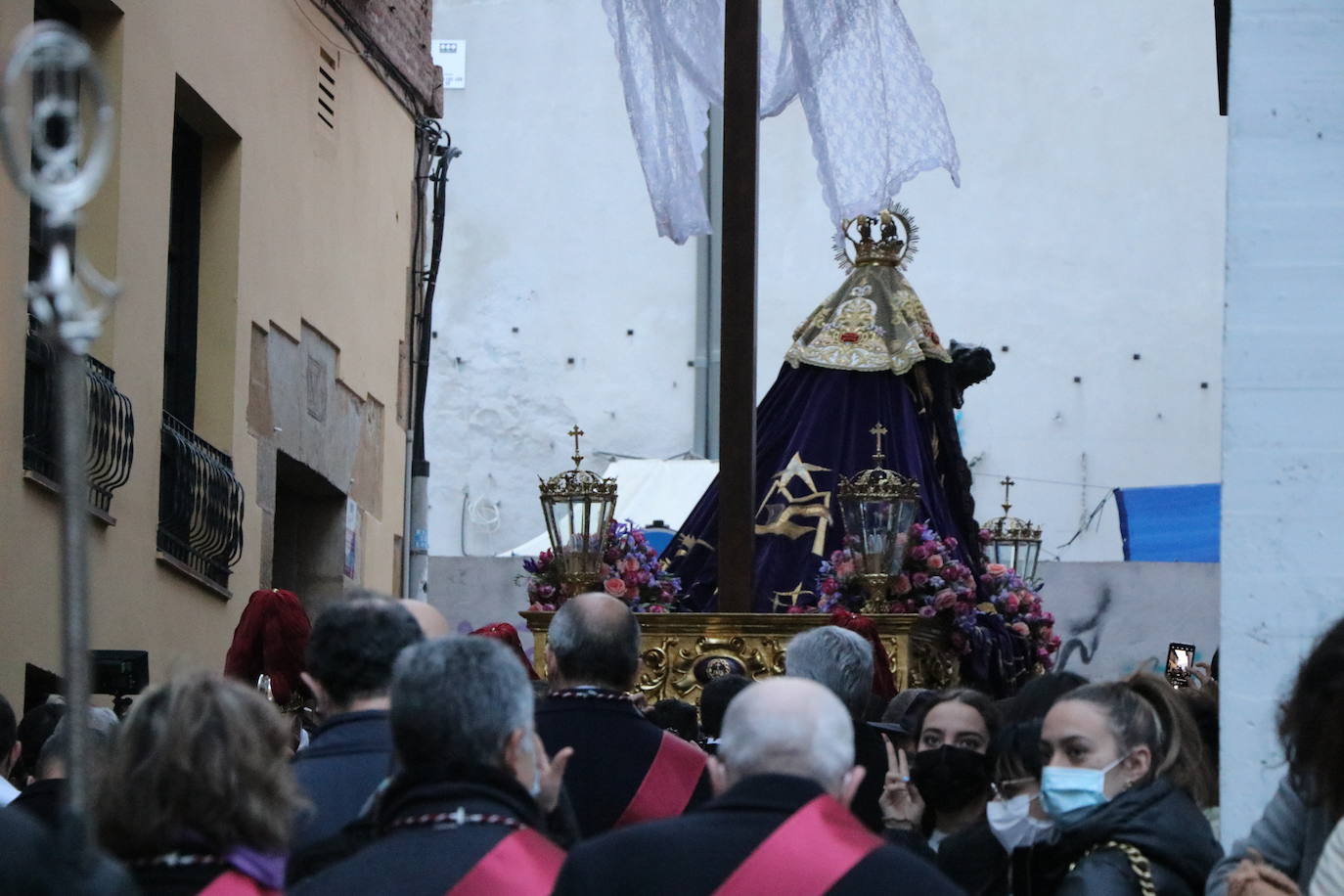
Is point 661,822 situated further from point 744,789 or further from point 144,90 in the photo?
point 144,90

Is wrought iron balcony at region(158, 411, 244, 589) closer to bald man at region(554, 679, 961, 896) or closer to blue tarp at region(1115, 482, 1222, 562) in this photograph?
bald man at region(554, 679, 961, 896)

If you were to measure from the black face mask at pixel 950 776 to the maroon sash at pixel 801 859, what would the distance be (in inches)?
75.9

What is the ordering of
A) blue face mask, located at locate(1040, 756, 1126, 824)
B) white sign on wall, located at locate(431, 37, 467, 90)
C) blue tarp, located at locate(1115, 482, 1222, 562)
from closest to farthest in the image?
blue face mask, located at locate(1040, 756, 1126, 824)
blue tarp, located at locate(1115, 482, 1222, 562)
white sign on wall, located at locate(431, 37, 467, 90)

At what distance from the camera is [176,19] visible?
38.8ft

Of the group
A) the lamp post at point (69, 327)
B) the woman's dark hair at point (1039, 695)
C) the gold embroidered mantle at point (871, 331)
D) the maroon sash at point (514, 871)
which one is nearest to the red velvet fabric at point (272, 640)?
the woman's dark hair at point (1039, 695)

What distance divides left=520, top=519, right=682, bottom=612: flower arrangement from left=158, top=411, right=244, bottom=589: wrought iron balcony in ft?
10.1

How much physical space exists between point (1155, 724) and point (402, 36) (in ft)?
39.0

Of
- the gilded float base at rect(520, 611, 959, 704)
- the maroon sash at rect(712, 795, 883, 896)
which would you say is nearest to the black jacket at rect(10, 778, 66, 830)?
the maroon sash at rect(712, 795, 883, 896)

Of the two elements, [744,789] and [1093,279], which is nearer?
[744,789]

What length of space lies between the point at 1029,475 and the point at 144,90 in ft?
48.5

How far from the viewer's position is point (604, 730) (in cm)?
522

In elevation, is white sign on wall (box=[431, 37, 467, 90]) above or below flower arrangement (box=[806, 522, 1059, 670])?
above

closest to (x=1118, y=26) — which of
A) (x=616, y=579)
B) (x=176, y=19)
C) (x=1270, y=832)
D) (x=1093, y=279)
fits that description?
(x=1093, y=279)

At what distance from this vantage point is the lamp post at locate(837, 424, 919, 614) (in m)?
8.96
